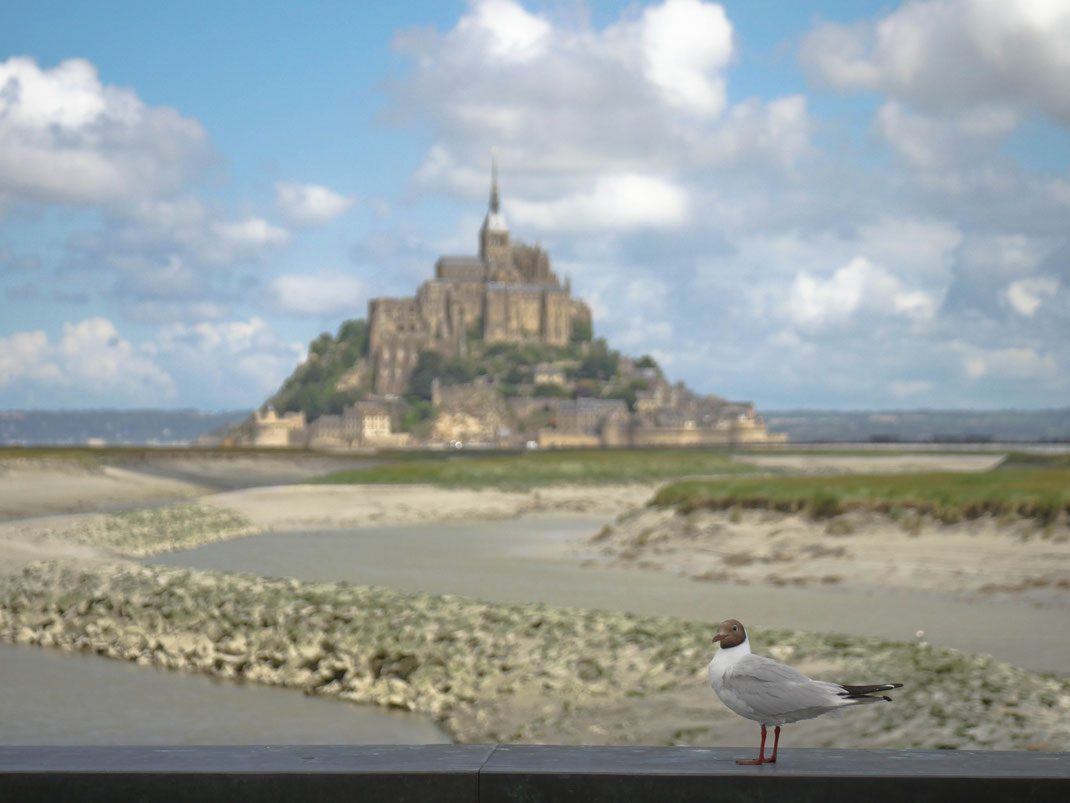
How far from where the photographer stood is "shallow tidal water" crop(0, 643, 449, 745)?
9344 mm

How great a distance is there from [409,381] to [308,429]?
14.0m

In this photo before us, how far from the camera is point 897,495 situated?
19.0m

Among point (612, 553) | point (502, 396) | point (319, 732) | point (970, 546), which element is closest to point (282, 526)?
point (612, 553)

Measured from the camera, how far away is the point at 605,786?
3.62m

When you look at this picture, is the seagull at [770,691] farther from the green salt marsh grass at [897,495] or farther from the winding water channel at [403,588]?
the green salt marsh grass at [897,495]

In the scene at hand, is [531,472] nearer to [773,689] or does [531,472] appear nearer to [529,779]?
[773,689]

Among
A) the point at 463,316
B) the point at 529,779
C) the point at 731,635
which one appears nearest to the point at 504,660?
the point at 731,635

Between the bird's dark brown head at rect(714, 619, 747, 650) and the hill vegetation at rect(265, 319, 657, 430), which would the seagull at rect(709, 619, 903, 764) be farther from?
the hill vegetation at rect(265, 319, 657, 430)

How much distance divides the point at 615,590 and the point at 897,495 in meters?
5.80

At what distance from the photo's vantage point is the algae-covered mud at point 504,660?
8.26 metres

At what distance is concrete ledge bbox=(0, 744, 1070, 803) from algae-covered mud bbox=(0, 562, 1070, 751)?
4.33 meters

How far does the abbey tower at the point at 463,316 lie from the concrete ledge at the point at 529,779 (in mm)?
143684

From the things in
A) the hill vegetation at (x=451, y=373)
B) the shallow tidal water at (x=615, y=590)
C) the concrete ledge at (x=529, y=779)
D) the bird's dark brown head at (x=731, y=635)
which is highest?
the hill vegetation at (x=451, y=373)

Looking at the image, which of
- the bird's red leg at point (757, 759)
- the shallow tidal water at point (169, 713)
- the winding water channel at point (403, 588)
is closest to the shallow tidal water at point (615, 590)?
the winding water channel at point (403, 588)
